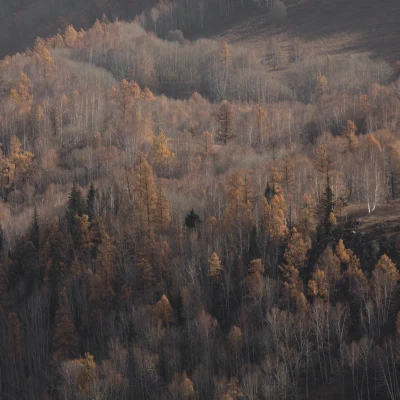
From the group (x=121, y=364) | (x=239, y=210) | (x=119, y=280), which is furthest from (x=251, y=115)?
(x=121, y=364)

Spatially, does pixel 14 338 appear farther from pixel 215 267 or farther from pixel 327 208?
pixel 327 208

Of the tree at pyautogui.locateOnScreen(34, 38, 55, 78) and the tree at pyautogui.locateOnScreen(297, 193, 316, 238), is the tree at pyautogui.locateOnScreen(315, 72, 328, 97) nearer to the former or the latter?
the tree at pyautogui.locateOnScreen(34, 38, 55, 78)

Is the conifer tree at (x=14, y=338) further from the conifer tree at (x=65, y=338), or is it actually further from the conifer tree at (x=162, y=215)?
the conifer tree at (x=162, y=215)

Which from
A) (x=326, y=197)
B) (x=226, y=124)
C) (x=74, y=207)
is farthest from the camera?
(x=226, y=124)

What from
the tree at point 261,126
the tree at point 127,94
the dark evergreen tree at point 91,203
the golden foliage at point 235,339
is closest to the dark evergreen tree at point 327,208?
the golden foliage at point 235,339

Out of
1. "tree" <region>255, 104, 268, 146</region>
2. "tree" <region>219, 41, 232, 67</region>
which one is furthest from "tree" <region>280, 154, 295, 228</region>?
"tree" <region>219, 41, 232, 67</region>

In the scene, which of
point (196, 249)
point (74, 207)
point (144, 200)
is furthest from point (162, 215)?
point (74, 207)

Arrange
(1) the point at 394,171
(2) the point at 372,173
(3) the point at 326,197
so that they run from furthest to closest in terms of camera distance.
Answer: (1) the point at 394,171 < (2) the point at 372,173 < (3) the point at 326,197
